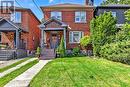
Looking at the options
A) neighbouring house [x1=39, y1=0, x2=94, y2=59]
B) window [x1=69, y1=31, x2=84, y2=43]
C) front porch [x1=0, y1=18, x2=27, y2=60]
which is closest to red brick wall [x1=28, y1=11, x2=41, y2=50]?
front porch [x1=0, y1=18, x2=27, y2=60]

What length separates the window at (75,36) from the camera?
38.6 m

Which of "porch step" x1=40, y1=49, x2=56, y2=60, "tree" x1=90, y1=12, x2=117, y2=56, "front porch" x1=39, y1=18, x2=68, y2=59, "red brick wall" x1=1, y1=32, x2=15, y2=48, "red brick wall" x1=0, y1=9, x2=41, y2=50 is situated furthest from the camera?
"red brick wall" x1=0, y1=9, x2=41, y2=50

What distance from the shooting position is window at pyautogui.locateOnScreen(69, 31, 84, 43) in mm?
38594

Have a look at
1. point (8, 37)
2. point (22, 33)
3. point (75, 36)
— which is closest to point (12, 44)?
point (8, 37)

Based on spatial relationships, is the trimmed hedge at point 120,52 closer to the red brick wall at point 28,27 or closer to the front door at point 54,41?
the front door at point 54,41

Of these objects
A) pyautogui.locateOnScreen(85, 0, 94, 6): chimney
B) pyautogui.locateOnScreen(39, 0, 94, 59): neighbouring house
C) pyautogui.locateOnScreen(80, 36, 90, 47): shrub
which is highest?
pyautogui.locateOnScreen(85, 0, 94, 6): chimney

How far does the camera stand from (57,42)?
127 feet

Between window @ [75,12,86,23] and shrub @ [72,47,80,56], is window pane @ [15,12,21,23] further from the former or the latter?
shrub @ [72,47,80,56]

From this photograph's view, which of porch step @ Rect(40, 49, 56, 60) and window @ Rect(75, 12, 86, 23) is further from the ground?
window @ Rect(75, 12, 86, 23)

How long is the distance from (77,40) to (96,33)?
7170 millimetres

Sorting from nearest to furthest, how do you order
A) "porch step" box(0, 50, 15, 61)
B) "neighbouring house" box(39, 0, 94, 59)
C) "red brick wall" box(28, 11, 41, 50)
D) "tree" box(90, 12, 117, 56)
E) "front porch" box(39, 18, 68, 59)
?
1. "porch step" box(0, 50, 15, 61)
2. "tree" box(90, 12, 117, 56)
3. "front porch" box(39, 18, 68, 59)
4. "neighbouring house" box(39, 0, 94, 59)
5. "red brick wall" box(28, 11, 41, 50)

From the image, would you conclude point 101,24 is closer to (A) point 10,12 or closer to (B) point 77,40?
(B) point 77,40

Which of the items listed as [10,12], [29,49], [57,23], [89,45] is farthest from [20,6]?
[89,45]

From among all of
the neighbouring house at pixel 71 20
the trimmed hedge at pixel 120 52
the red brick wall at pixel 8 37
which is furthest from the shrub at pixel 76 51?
the red brick wall at pixel 8 37
